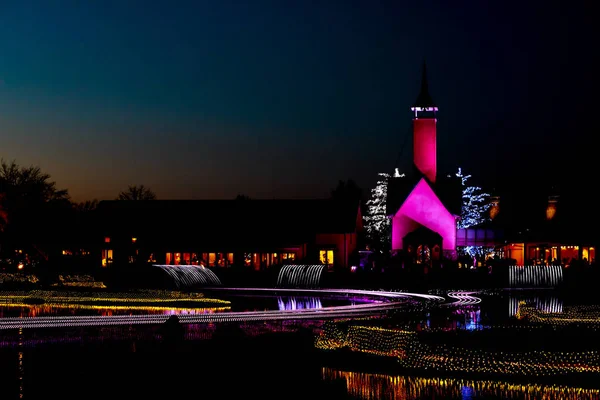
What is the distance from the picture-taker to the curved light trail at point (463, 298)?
39.0 metres

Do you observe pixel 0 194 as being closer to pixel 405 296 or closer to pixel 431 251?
pixel 431 251

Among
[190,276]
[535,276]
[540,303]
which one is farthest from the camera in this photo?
[190,276]

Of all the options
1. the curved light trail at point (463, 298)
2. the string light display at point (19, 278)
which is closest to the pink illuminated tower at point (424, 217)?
the curved light trail at point (463, 298)

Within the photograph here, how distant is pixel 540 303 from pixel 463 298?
3.48 meters

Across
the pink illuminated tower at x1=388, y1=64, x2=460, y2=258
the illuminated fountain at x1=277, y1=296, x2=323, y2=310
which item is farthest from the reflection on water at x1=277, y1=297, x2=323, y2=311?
the pink illuminated tower at x1=388, y1=64, x2=460, y2=258

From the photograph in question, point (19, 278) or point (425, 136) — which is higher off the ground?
point (425, 136)

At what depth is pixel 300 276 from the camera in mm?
54344

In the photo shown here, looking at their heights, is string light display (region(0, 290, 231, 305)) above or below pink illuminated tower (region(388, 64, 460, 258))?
below

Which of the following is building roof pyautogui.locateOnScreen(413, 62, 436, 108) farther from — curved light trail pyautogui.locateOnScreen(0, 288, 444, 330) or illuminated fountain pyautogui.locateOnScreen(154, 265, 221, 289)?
curved light trail pyautogui.locateOnScreen(0, 288, 444, 330)

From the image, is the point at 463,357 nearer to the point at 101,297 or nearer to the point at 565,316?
the point at 565,316

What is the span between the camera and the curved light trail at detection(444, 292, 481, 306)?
128 ft

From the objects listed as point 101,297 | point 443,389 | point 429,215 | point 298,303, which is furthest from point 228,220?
point 443,389

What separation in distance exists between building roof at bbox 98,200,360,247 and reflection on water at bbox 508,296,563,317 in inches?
1013

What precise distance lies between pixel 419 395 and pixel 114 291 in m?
30.6
